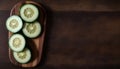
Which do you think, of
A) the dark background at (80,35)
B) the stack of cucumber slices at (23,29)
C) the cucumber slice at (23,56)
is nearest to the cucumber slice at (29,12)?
the stack of cucumber slices at (23,29)

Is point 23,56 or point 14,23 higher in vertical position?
point 14,23

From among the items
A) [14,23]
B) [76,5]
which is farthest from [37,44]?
[76,5]

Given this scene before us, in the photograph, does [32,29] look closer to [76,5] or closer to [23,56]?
[23,56]

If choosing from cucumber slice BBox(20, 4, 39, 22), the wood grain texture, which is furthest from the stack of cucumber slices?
the wood grain texture

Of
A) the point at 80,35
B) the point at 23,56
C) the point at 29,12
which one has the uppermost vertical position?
the point at 29,12

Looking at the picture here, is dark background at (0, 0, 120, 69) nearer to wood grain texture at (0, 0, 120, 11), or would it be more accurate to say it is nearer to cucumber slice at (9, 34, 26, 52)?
wood grain texture at (0, 0, 120, 11)

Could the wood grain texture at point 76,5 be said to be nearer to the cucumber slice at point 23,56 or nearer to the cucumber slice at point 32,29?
the cucumber slice at point 32,29

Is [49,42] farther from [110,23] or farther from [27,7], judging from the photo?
[110,23]
